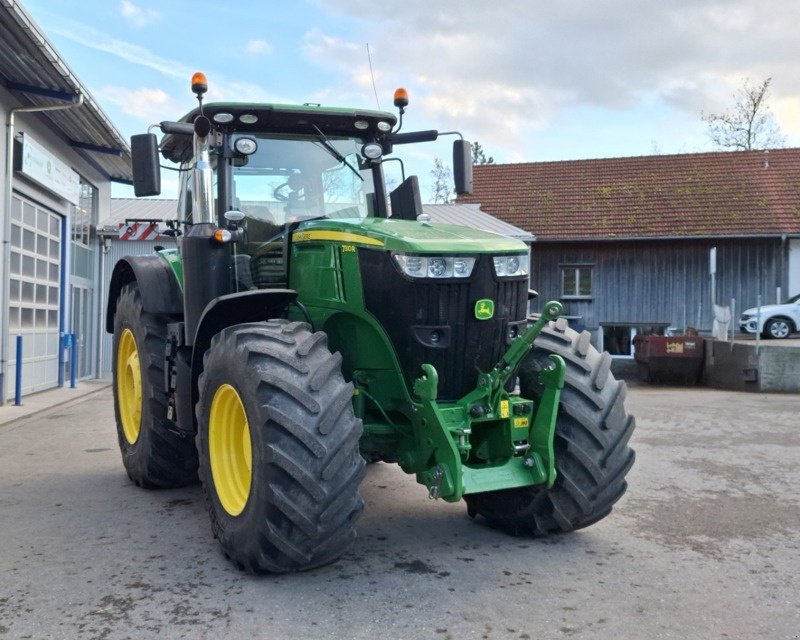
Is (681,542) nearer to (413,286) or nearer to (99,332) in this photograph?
(413,286)

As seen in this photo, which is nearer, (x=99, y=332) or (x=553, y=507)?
(x=553, y=507)

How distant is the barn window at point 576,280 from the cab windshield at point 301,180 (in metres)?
18.8

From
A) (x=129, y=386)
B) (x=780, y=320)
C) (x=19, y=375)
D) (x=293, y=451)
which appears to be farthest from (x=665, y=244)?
(x=293, y=451)

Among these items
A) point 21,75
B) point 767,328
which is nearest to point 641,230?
point 767,328

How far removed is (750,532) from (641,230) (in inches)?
738

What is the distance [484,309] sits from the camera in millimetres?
4410

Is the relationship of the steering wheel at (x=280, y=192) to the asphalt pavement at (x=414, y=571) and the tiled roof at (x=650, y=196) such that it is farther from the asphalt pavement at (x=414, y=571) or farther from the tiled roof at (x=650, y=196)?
the tiled roof at (x=650, y=196)

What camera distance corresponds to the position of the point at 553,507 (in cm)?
471

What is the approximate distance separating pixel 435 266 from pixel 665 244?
2029 centimetres

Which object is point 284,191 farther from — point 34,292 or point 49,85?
point 34,292

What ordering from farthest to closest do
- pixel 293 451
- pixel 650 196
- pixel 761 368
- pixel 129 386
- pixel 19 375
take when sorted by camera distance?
pixel 650 196
pixel 761 368
pixel 19 375
pixel 129 386
pixel 293 451

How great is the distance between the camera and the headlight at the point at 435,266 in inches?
167

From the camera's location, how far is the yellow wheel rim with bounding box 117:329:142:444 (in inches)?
253

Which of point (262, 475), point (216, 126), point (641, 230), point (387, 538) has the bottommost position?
point (387, 538)
